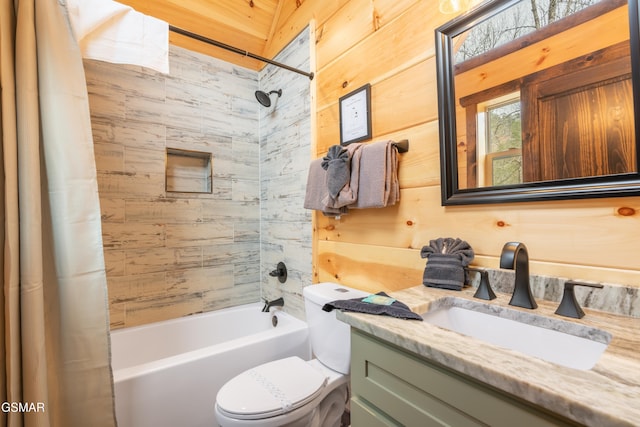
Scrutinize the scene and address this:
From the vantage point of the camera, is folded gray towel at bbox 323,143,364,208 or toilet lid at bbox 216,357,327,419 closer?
toilet lid at bbox 216,357,327,419

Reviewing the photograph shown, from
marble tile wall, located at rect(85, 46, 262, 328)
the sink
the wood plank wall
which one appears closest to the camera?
the sink

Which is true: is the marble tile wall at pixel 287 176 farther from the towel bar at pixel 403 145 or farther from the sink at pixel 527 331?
the sink at pixel 527 331

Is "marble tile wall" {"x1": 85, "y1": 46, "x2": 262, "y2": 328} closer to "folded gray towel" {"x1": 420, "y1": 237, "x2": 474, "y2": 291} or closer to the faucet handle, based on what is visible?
"folded gray towel" {"x1": 420, "y1": 237, "x2": 474, "y2": 291}

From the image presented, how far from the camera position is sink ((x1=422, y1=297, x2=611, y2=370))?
0.66 m

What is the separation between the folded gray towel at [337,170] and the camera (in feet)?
4.48

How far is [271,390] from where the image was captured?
113 cm

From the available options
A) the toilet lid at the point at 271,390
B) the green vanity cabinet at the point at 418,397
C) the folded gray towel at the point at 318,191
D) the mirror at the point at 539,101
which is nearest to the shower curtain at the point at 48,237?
the toilet lid at the point at 271,390

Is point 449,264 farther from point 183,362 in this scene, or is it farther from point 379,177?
point 183,362

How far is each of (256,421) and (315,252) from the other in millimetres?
969

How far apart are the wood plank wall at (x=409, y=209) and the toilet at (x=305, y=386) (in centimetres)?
27

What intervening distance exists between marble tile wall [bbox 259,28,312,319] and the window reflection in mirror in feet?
A: 3.46

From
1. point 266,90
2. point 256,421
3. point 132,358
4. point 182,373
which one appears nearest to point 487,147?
point 256,421

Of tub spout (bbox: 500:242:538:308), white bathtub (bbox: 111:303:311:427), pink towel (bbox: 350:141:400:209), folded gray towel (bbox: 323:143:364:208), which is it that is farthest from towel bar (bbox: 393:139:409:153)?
white bathtub (bbox: 111:303:311:427)

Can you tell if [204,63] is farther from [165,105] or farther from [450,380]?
[450,380]
